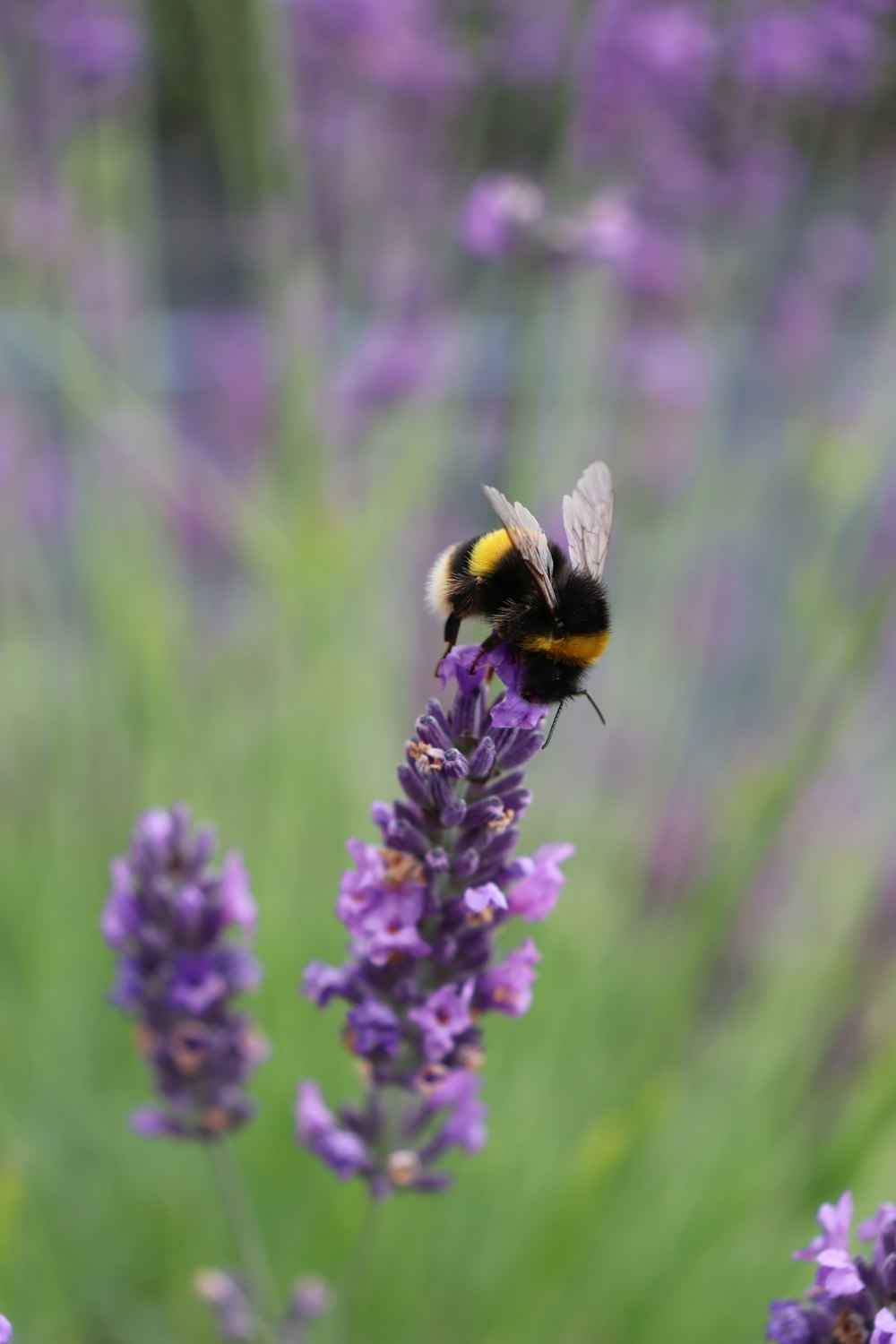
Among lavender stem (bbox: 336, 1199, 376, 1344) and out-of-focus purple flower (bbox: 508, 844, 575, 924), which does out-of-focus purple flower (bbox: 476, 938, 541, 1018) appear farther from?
lavender stem (bbox: 336, 1199, 376, 1344)

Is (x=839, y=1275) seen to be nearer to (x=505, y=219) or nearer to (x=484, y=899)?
(x=484, y=899)

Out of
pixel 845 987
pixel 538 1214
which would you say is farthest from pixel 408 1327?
pixel 845 987

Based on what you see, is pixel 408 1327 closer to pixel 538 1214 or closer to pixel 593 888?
pixel 538 1214

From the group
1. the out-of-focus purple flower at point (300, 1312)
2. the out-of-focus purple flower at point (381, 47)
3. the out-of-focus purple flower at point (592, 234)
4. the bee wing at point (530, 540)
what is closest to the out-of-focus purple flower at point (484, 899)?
the bee wing at point (530, 540)

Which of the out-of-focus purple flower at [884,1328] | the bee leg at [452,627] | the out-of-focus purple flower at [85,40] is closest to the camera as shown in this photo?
the out-of-focus purple flower at [884,1328]

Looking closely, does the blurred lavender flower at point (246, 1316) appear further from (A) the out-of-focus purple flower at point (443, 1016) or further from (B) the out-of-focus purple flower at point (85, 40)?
(B) the out-of-focus purple flower at point (85, 40)

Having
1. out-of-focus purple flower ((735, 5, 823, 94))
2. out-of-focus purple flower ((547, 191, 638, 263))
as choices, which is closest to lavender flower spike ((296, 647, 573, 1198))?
out-of-focus purple flower ((547, 191, 638, 263))
